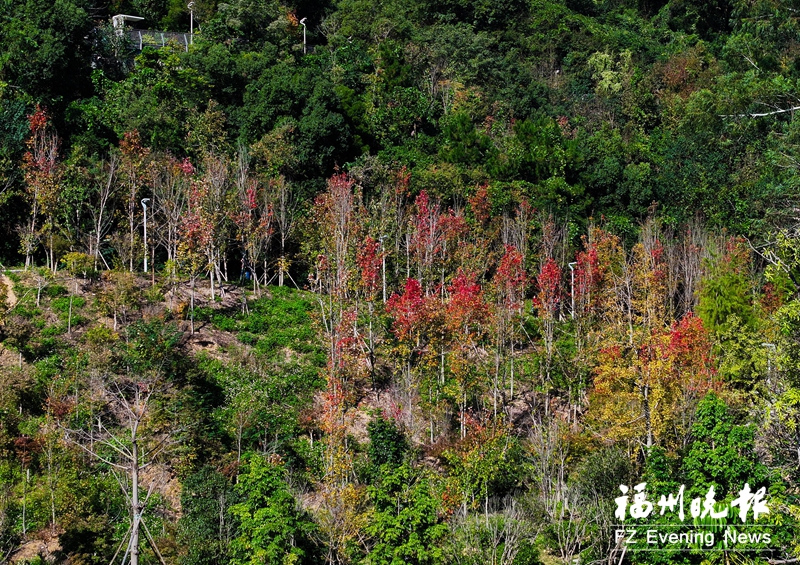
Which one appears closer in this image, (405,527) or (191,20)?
(405,527)

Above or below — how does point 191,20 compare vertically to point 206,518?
above

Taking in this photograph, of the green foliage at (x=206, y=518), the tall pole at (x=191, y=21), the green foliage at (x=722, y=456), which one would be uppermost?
the tall pole at (x=191, y=21)

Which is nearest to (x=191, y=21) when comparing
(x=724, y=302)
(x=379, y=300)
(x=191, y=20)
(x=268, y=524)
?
(x=191, y=20)

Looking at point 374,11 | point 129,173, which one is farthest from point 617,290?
point 374,11

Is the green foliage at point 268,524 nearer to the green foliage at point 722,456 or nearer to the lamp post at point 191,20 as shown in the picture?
the green foliage at point 722,456

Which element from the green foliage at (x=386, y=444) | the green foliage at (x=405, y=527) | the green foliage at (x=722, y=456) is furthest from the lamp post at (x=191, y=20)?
the green foliage at (x=722, y=456)

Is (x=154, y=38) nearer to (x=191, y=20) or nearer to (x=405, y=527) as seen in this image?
(x=191, y=20)

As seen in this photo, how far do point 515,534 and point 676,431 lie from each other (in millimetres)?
7239

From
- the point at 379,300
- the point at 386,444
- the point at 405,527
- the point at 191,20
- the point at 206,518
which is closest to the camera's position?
the point at 405,527

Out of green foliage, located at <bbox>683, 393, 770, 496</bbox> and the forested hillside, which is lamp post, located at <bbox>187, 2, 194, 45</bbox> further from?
green foliage, located at <bbox>683, 393, 770, 496</bbox>

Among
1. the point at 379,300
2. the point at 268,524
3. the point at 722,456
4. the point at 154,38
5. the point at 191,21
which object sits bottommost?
the point at 268,524

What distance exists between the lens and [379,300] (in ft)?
118

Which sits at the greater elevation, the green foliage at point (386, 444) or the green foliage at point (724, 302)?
the green foliage at point (724, 302)

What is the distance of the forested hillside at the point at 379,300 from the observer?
912 inches
